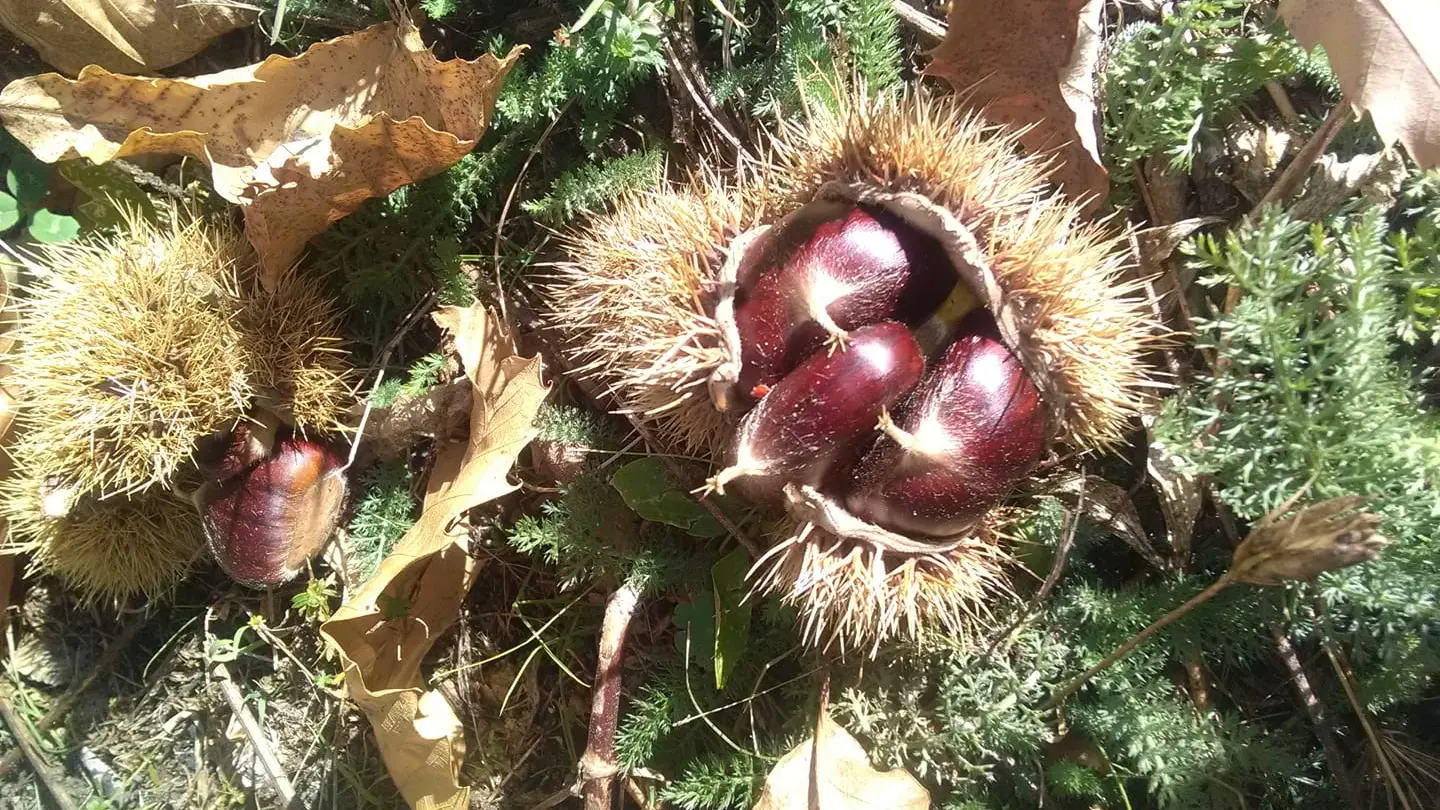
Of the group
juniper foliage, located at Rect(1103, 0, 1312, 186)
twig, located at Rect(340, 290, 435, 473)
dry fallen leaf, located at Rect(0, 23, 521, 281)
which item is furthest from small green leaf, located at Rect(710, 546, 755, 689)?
juniper foliage, located at Rect(1103, 0, 1312, 186)

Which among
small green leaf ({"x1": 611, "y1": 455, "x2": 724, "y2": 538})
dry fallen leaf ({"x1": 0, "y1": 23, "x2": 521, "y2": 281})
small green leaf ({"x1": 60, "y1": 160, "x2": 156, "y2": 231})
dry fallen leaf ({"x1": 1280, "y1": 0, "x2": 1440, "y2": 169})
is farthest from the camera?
small green leaf ({"x1": 60, "y1": 160, "x2": 156, "y2": 231})

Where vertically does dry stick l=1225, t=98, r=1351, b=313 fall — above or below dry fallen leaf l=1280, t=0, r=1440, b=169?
below

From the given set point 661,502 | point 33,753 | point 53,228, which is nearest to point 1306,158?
point 661,502

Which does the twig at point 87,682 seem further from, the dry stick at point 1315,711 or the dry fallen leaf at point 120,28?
the dry stick at point 1315,711

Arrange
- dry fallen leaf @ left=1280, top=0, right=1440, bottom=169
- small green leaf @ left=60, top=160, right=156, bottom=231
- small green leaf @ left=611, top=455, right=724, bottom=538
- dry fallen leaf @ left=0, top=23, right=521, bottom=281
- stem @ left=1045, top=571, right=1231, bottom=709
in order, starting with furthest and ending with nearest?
small green leaf @ left=60, top=160, right=156, bottom=231 → small green leaf @ left=611, top=455, right=724, bottom=538 → dry fallen leaf @ left=0, top=23, right=521, bottom=281 → stem @ left=1045, top=571, right=1231, bottom=709 → dry fallen leaf @ left=1280, top=0, right=1440, bottom=169

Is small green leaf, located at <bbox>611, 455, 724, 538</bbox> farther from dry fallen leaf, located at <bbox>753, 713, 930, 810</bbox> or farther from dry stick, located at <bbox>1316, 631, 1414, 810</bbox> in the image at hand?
dry stick, located at <bbox>1316, 631, 1414, 810</bbox>

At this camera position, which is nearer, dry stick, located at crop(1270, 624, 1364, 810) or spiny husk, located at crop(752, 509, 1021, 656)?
spiny husk, located at crop(752, 509, 1021, 656)

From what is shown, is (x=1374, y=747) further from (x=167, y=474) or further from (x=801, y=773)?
(x=167, y=474)
